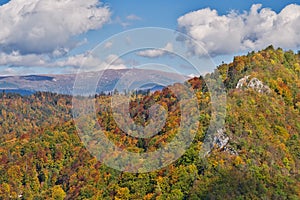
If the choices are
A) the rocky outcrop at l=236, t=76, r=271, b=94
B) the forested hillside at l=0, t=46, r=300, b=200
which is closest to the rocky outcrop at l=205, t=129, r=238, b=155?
the forested hillside at l=0, t=46, r=300, b=200

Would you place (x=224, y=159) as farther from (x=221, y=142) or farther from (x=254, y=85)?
(x=254, y=85)

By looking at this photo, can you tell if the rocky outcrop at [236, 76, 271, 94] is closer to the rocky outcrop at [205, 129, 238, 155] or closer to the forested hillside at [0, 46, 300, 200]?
the forested hillside at [0, 46, 300, 200]

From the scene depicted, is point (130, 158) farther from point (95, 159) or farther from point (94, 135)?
point (95, 159)

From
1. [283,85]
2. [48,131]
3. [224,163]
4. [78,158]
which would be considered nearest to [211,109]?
[224,163]

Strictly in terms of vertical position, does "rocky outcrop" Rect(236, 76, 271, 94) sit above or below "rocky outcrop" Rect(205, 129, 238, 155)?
above

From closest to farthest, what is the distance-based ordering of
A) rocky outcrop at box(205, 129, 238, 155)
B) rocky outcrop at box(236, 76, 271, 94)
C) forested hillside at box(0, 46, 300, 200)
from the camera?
1. forested hillside at box(0, 46, 300, 200)
2. rocky outcrop at box(205, 129, 238, 155)
3. rocky outcrop at box(236, 76, 271, 94)

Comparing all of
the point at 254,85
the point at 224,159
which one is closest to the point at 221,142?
the point at 224,159

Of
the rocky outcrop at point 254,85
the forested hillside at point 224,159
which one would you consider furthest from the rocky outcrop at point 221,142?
the rocky outcrop at point 254,85
